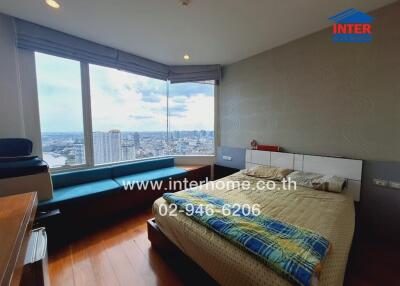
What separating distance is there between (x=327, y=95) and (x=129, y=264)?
10.3 feet

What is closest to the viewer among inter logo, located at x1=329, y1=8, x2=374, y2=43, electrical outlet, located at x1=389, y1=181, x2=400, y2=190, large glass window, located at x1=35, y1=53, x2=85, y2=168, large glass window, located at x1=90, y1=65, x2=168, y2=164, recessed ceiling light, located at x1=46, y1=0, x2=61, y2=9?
recessed ceiling light, located at x1=46, y1=0, x2=61, y2=9

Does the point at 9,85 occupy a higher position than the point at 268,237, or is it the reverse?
the point at 9,85

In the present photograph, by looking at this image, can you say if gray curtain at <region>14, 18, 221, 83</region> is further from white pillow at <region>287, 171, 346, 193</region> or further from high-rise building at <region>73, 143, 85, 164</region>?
white pillow at <region>287, 171, 346, 193</region>

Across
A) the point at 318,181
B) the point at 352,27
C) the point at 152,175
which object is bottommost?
the point at 152,175

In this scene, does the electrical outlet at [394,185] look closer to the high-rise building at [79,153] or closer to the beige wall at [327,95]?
the beige wall at [327,95]

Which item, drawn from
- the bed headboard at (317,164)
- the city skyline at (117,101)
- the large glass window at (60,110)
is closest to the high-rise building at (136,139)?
the city skyline at (117,101)

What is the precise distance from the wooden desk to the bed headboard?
9.55ft

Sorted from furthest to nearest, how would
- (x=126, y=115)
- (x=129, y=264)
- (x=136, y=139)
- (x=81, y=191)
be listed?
(x=136, y=139) → (x=126, y=115) → (x=81, y=191) → (x=129, y=264)

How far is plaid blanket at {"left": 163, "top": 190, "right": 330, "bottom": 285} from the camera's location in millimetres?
980

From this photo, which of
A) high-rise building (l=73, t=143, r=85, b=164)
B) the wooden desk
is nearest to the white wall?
high-rise building (l=73, t=143, r=85, b=164)

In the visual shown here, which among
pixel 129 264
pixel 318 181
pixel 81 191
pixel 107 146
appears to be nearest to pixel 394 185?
pixel 318 181

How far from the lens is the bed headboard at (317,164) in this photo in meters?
2.17

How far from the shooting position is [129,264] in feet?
5.78

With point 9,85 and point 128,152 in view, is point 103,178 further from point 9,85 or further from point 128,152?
point 9,85
